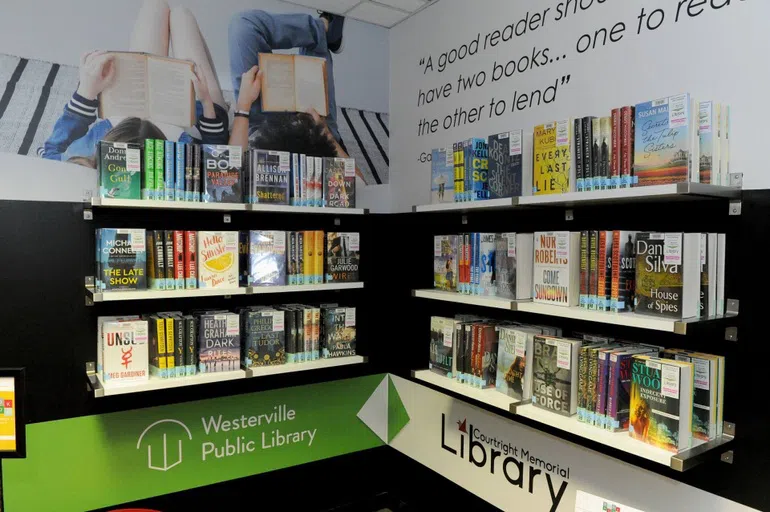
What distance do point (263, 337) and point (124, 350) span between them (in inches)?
27.1

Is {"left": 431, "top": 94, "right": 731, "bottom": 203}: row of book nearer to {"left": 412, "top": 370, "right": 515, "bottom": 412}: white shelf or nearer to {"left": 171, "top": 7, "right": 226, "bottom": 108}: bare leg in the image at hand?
{"left": 412, "top": 370, "right": 515, "bottom": 412}: white shelf

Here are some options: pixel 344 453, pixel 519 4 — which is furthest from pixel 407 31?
pixel 344 453

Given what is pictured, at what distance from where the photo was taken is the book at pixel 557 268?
223 centimetres

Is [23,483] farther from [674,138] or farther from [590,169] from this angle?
[674,138]

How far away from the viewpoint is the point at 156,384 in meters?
2.61

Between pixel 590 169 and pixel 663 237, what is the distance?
396 mm

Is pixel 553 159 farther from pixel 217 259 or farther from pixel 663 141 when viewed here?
pixel 217 259

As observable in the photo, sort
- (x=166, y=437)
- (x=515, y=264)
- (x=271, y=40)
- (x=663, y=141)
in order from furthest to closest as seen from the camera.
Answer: (x=271, y=40)
(x=166, y=437)
(x=515, y=264)
(x=663, y=141)

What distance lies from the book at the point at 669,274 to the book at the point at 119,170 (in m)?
2.26

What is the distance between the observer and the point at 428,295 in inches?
116

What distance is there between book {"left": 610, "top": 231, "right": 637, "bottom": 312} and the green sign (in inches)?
80.0

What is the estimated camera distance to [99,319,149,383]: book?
8.39 ft

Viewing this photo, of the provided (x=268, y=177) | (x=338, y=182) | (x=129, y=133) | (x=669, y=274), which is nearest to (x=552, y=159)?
(x=669, y=274)

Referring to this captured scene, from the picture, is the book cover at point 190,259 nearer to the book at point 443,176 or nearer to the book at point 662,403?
the book at point 443,176
